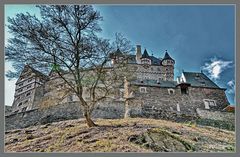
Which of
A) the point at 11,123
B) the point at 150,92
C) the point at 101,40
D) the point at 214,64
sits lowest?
the point at 11,123

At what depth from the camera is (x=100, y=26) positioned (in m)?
3.62

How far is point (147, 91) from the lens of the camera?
398 cm

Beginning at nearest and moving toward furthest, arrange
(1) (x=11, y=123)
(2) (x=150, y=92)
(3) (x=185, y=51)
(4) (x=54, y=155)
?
(4) (x=54, y=155)
(1) (x=11, y=123)
(3) (x=185, y=51)
(2) (x=150, y=92)

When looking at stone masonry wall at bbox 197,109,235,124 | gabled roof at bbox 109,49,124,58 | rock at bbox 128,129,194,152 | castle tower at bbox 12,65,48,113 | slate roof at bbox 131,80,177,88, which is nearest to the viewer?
rock at bbox 128,129,194,152

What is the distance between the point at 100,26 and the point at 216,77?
4.66 feet

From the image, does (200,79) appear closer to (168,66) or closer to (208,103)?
(208,103)

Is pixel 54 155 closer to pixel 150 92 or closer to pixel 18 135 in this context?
pixel 18 135

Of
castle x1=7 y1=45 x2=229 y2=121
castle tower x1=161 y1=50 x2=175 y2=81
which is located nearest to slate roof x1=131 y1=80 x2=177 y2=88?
castle x1=7 y1=45 x2=229 y2=121

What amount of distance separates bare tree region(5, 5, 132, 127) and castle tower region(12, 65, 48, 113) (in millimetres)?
91

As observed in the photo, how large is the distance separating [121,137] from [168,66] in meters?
0.97

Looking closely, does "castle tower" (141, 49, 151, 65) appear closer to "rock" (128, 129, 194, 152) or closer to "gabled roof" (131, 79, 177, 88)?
"gabled roof" (131, 79, 177, 88)

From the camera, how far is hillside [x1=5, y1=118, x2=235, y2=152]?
10.4 feet

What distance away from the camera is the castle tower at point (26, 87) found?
351 cm

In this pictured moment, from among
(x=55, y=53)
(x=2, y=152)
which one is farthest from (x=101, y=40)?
(x=2, y=152)
